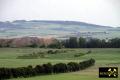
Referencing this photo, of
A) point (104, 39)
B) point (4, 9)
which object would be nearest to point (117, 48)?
point (104, 39)

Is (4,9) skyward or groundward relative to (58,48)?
skyward

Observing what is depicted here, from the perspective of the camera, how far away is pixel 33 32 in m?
10.5

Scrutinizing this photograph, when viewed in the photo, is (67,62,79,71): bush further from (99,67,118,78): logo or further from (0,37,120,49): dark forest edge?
(99,67,118,78): logo

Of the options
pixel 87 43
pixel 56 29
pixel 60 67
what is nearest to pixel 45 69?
pixel 60 67

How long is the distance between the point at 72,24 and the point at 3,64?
1582 millimetres

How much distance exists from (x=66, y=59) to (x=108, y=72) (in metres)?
1.05

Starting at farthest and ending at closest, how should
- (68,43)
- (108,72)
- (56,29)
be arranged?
(56,29) < (68,43) < (108,72)

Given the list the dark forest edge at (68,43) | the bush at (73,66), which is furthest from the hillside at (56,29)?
the bush at (73,66)

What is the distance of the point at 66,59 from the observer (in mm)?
10367

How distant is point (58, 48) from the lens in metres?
10.5

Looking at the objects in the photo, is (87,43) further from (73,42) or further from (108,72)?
(108,72)

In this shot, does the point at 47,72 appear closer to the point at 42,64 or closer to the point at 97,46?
the point at 42,64

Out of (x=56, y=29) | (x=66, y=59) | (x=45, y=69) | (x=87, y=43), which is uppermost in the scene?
(x=56, y=29)

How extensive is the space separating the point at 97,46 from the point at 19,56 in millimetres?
1537
